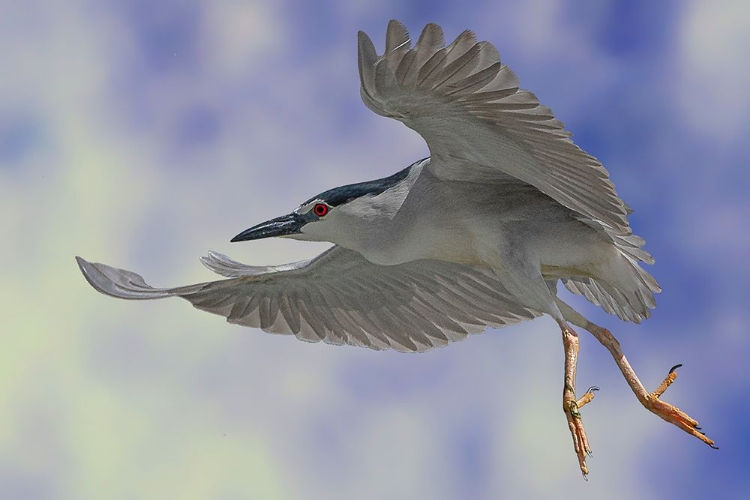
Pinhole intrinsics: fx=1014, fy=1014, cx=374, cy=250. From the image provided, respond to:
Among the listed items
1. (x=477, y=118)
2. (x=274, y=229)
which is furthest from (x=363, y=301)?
(x=477, y=118)

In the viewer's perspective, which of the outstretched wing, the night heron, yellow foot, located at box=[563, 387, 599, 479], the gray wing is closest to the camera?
the outstretched wing

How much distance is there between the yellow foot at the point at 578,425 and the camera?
516 cm

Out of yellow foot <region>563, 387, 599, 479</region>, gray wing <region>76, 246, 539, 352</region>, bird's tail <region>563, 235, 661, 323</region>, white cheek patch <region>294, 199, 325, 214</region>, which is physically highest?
bird's tail <region>563, 235, 661, 323</region>

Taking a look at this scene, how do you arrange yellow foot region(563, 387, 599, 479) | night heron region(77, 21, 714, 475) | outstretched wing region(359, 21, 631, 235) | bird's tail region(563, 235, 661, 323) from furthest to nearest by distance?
bird's tail region(563, 235, 661, 323)
yellow foot region(563, 387, 599, 479)
night heron region(77, 21, 714, 475)
outstretched wing region(359, 21, 631, 235)

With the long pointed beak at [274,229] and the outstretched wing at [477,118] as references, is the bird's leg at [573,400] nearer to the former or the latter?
the outstretched wing at [477,118]

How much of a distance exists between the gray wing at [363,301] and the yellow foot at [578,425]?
90cm

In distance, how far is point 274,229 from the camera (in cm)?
547

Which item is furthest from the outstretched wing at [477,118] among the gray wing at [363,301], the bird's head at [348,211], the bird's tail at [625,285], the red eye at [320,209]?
the gray wing at [363,301]

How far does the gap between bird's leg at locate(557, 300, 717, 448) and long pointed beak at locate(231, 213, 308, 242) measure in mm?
1625

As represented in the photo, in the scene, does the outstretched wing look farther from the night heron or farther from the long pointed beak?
the long pointed beak

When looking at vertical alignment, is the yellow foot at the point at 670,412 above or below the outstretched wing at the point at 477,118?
below

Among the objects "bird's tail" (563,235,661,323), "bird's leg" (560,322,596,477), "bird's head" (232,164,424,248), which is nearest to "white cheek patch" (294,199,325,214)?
"bird's head" (232,164,424,248)

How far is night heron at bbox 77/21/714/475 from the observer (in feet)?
14.3

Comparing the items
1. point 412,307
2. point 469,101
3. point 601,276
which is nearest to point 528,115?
point 469,101
